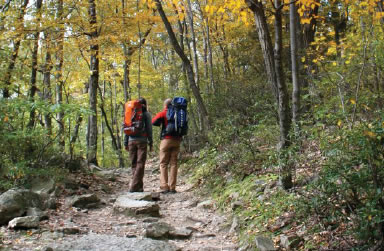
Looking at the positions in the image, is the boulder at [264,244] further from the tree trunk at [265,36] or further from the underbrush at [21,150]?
the underbrush at [21,150]

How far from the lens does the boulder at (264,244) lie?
334 cm

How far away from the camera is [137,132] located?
7.59 meters

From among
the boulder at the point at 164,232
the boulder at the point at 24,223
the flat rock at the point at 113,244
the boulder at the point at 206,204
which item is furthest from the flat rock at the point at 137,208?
the boulder at the point at 24,223

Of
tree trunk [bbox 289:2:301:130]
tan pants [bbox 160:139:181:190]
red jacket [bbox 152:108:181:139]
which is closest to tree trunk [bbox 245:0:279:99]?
tree trunk [bbox 289:2:301:130]

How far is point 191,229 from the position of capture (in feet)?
16.4

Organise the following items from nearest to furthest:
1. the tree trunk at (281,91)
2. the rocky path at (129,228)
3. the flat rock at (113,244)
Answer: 1. the flat rock at (113,244)
2. the rocky path at (129,228)
3. the tree trunk at (281,91)

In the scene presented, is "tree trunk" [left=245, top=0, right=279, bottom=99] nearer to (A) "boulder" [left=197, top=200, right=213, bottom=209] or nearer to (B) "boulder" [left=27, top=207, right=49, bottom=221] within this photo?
(A) "boulder" [left=197, top=200, right=213, bottom=209]

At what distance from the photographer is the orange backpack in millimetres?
7539

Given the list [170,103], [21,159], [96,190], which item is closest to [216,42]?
[170,103]

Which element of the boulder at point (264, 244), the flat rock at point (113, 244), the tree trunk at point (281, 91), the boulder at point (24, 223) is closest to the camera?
the boulder at point (264, 244)

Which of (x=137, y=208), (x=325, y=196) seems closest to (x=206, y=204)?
(x=137, y=208)

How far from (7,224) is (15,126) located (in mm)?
2659

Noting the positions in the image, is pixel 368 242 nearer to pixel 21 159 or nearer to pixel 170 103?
pixel 170 103

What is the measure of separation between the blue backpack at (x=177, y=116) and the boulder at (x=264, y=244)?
4.38 metres
